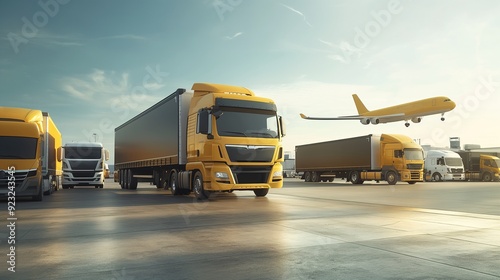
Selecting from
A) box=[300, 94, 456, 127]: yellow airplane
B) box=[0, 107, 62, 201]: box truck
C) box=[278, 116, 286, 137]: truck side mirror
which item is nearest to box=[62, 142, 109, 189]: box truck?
box=[0, 107, 62, 201]: box truck

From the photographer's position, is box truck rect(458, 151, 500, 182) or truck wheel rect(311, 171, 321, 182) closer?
truck wheel rect(311, 171, 321, 182)

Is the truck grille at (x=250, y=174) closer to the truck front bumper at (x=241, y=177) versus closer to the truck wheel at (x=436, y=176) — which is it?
the truck front bumper at (x=241, y=177)

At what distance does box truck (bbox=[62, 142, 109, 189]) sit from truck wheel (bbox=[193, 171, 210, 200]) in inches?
444

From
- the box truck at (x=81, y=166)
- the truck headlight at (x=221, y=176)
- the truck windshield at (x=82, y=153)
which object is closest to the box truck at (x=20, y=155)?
the truck headlight at (x=221, y=176)

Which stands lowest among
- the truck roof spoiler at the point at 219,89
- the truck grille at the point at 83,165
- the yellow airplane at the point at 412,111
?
the truck grille at the point at 83,165

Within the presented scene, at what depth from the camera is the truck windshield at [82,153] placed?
23.9 m

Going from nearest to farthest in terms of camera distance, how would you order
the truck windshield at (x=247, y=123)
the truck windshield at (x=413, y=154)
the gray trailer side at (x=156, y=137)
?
the truck windshield at (x=247, y=123)
the gray trailer side at (x=156, y=137)
the truck windshield at (x=413, y=154)

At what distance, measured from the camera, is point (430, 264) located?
182 inches

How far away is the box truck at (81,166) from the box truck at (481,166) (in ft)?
113

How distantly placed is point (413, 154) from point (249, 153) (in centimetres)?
2016

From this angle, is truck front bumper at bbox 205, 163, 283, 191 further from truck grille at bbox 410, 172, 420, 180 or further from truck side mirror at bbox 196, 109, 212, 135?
truck grille at bbox 410, 172, 420, 180

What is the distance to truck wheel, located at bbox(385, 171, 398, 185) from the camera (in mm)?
29875

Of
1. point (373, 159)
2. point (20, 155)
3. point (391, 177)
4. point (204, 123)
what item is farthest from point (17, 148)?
point (391, 177)

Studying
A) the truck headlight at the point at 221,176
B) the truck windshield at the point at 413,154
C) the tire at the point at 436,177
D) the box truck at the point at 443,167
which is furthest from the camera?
the tire at the point at 436,177
